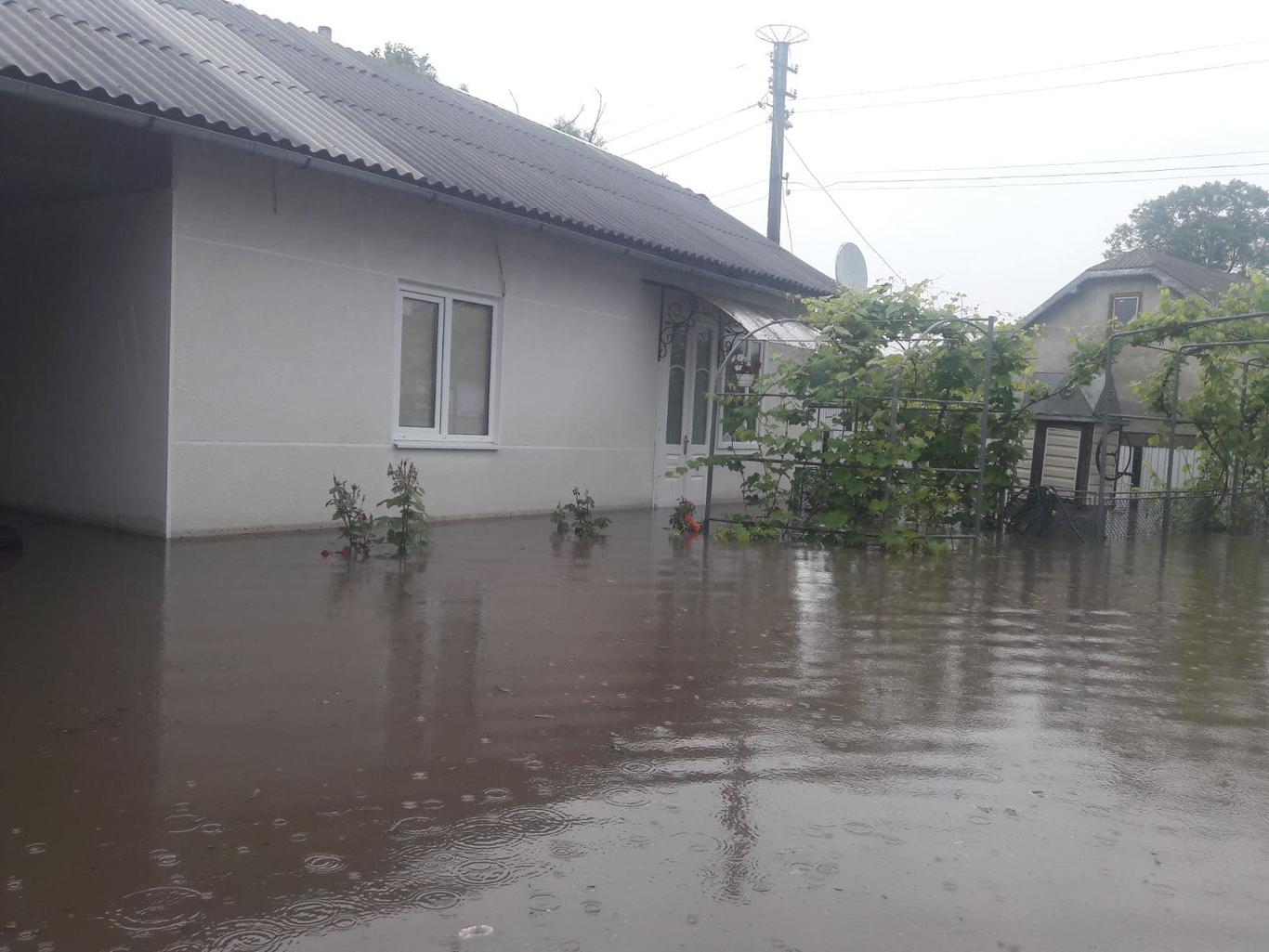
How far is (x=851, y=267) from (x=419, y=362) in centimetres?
966

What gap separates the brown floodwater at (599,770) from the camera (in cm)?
286

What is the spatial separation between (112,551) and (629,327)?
693 centimetres

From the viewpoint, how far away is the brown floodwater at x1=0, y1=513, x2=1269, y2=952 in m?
2.86

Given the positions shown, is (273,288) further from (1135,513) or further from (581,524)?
(1135,513)

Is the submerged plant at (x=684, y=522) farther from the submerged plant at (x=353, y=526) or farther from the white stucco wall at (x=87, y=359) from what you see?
the white stucco wall at (x=87, y=359)

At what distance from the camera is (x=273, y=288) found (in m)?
8.84

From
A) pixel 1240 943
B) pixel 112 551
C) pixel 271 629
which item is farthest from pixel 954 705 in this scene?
pixel 112 551

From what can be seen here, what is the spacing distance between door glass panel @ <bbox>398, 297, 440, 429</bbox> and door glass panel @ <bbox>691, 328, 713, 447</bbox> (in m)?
4.80

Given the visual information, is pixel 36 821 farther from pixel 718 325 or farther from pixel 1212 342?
pixel 1212 342

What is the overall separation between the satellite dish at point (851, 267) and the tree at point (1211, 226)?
4938 cm

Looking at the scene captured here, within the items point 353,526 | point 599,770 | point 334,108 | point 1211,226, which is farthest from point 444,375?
point 1211,226

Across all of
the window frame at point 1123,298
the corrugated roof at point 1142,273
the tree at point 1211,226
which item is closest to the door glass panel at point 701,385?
the corrugated roof at point 1142,273

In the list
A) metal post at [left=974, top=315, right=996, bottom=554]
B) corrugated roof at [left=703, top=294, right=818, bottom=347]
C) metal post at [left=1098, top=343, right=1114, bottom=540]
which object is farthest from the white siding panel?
corrugated roof at [left=703, top=294, right=818, bottom=347]

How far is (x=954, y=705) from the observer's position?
5059 mm
